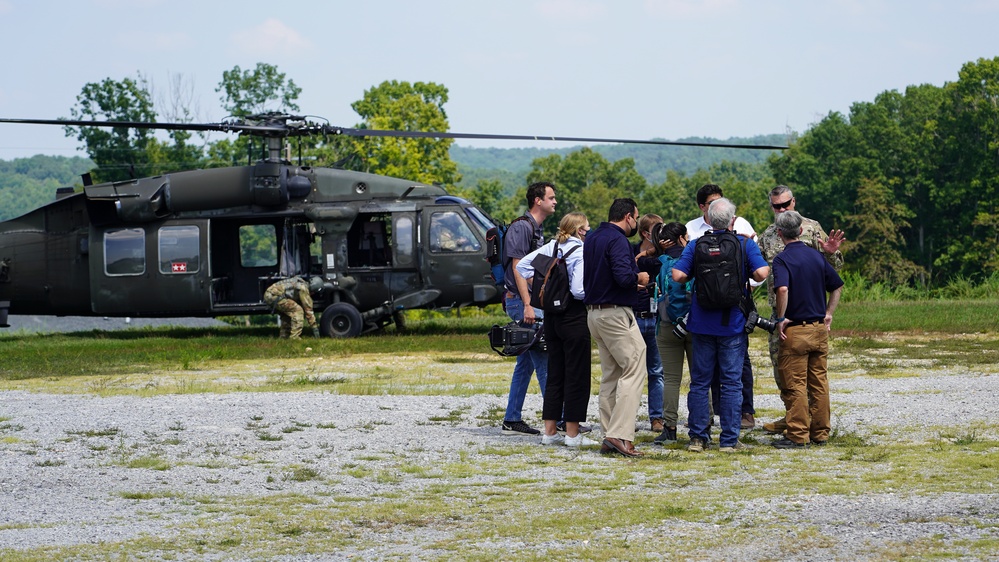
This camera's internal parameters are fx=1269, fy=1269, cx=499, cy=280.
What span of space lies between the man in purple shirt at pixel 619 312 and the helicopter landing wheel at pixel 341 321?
1194 centimetres

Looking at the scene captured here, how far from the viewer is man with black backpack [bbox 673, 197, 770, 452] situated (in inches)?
349

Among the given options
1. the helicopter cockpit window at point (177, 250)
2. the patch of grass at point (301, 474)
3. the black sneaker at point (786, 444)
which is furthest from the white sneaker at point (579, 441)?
the helicopter cockpit window at point (177, 250)

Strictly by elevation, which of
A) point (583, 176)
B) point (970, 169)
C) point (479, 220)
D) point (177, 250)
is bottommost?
point (177, 250)

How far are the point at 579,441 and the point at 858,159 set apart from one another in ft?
206

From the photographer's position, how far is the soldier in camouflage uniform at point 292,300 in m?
20.3

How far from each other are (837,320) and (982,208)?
44.6m

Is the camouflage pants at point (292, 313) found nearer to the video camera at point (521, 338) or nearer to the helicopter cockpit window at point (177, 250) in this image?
the helicopter cockpit window at point (177, 250)

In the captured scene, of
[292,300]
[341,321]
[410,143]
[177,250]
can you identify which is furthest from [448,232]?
[410,143]

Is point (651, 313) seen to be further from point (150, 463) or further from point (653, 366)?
point (150, 463)

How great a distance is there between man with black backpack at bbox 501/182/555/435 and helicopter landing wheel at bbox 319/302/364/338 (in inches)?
411

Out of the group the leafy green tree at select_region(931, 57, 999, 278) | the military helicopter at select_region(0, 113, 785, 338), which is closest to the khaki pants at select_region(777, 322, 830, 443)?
the military helicopter at select_region(0, 113, 785, 338)

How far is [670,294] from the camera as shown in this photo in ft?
31.3

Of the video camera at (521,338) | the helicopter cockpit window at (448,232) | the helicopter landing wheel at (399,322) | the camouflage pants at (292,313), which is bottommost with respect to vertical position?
the helicopter landing wheel at (399,322)

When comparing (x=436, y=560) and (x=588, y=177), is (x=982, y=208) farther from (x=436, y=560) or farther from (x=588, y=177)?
(x=436, y=560)
